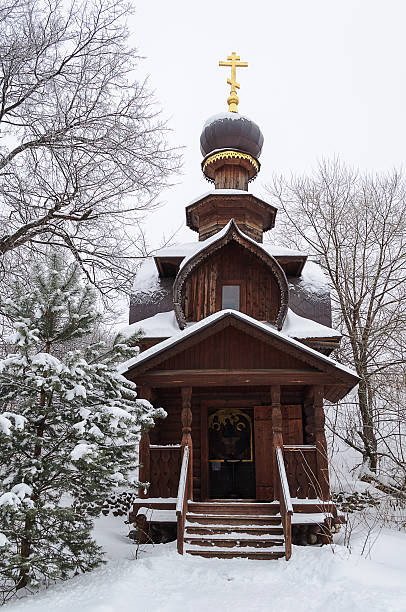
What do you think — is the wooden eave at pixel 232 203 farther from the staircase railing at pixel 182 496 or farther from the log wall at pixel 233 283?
the staircase railing at pixel 182 496

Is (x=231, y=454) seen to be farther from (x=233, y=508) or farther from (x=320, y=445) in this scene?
(x=320, y=445)

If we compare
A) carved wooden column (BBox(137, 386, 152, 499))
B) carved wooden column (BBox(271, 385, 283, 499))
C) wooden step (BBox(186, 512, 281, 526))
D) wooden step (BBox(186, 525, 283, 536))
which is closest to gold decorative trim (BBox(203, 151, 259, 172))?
carved wooden column (BBox(271, 385, 283, 499))

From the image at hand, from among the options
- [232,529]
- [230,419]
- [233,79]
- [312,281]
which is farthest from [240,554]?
[233,79]

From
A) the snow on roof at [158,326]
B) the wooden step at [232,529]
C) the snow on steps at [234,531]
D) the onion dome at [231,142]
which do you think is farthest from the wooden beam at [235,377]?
the onion dome at [231,142]

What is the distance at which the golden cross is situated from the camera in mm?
17453

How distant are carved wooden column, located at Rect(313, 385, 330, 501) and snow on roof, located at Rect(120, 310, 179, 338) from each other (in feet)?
11.5

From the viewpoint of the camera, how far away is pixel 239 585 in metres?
7.31

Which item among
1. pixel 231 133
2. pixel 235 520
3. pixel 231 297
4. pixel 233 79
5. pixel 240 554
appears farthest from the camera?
pixel 233 79

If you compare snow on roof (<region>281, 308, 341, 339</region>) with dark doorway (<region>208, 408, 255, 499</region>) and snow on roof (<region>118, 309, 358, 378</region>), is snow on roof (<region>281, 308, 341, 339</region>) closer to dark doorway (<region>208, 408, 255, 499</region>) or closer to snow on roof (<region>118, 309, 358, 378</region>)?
dark doorway (<region>208, 408, 255, 499</region>)

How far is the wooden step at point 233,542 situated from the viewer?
8.76m


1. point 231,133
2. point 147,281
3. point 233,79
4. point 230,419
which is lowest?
point 230,419

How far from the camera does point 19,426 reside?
20.4 ft

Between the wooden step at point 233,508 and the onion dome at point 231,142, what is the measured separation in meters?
9.51

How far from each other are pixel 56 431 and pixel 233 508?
3.84m
